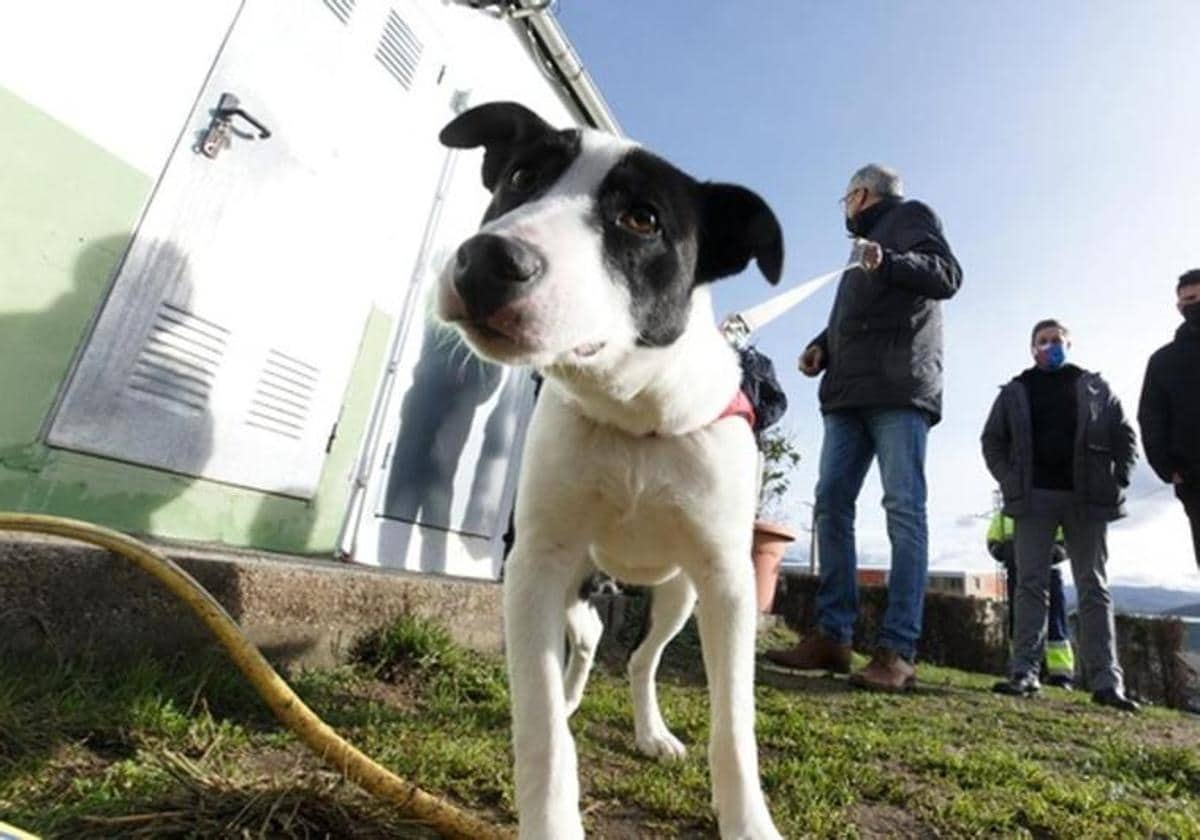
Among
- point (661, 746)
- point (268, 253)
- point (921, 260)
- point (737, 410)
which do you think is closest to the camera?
point (737, 410)

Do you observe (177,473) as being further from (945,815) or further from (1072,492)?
(1072,492)

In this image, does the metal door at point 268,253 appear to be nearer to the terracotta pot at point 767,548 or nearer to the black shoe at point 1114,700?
the terracotta pot at point 767,548

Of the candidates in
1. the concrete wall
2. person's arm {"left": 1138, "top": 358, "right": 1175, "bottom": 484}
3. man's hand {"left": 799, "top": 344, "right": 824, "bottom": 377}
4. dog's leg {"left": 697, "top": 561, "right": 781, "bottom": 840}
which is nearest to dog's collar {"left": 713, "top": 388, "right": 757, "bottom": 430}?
dog's leg {"left": 697, "top": 561, "right": 781, "bottom": 840}

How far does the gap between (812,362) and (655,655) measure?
271cm

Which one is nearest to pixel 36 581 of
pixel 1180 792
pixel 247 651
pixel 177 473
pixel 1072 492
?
pixel 247 651

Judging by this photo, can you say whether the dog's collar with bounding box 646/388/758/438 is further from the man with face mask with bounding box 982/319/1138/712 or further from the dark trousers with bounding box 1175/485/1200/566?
the dark trousers with bounding box 1175/485/1200/566

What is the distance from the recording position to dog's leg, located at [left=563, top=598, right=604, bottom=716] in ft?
8.60

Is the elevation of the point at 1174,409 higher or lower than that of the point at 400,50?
lower

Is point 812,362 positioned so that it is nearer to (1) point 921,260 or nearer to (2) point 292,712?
(1) point 921,260

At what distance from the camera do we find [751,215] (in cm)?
224

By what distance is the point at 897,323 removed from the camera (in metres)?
4.32

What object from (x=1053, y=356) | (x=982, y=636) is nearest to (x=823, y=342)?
(x=1053, y=356)

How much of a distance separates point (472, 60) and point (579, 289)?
4022 millimetres

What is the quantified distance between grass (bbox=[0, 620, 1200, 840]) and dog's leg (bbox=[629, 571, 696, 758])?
0.31 ft
